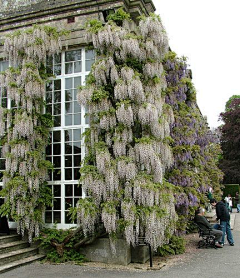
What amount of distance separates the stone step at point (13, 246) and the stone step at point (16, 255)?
0.09 metres

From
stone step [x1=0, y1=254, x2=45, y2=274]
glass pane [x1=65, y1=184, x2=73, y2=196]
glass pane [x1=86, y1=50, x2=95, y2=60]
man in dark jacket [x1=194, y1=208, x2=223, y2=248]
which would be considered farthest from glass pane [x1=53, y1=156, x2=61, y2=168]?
man in dark jacket [x1=194, y1=208, x2=223, y2=248]

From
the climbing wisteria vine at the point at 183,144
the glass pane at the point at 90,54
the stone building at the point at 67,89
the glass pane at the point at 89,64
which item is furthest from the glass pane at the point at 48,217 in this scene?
the glass pane at the point at 90,54

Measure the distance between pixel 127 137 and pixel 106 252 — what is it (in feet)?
8.09

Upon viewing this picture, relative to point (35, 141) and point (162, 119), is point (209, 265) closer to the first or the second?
point (162, 119)

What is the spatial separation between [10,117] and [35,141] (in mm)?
835

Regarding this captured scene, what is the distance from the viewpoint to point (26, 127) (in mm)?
8250

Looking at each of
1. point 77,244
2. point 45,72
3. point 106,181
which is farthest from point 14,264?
Answer: point 45,72

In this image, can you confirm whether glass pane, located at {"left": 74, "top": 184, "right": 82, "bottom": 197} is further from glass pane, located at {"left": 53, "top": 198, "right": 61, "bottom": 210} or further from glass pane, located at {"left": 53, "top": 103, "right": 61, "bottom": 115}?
glass pane, located at {"left": 53, "top": 103, "right": 61, "bottom": 115}

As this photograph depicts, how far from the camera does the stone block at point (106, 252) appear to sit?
7.57 metres

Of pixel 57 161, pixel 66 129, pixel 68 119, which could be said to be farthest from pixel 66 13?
pixel 57 161

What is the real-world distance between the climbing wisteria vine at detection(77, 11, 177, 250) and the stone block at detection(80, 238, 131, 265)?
0.36 metres

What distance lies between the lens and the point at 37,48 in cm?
862

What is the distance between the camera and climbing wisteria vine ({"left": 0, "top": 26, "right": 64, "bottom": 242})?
26.6 ft

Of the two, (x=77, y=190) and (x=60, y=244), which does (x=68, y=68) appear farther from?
(x=60, y=244)
